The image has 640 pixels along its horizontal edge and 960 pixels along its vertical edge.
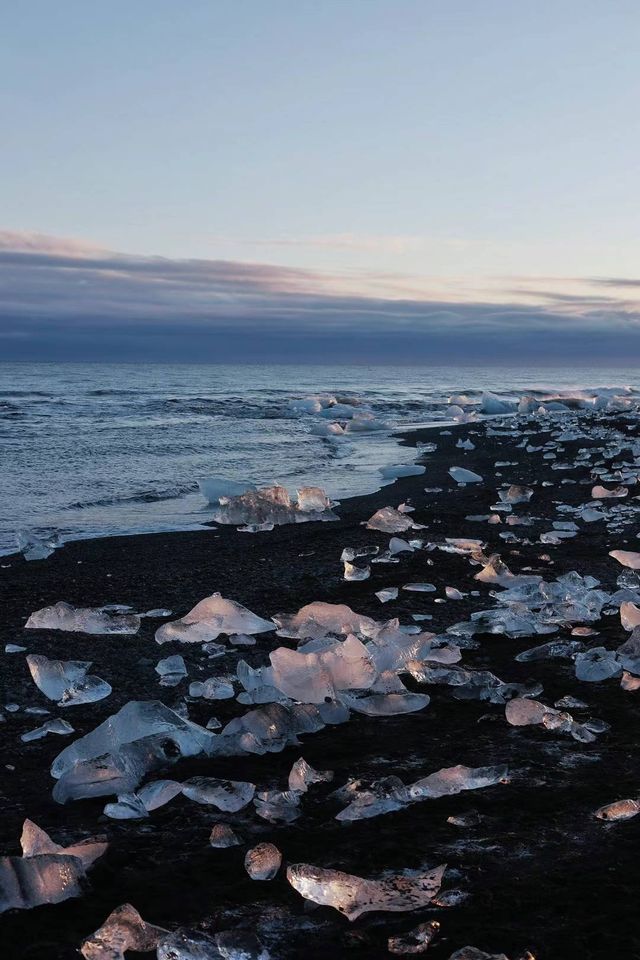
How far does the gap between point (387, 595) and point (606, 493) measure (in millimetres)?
3671

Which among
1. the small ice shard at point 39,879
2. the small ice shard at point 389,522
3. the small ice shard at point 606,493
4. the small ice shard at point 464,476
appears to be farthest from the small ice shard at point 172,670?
the small ice shard at point 464,476

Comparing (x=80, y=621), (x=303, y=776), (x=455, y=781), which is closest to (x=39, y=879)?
(x=303, y=776)

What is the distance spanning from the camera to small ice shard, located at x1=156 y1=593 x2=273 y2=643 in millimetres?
3252

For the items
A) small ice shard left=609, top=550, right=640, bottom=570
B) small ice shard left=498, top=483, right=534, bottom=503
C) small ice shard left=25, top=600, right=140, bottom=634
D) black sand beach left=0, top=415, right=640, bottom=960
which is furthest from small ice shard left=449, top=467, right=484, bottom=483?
small ice shard left=25, top=600, right=140, bottom=634

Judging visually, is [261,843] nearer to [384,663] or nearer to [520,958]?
[520,958]

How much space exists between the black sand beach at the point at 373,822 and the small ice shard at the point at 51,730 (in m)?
0.04

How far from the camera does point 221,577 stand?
14.6 ft

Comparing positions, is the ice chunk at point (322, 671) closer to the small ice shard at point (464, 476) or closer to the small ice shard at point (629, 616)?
the small ice shard at point (629, 616)

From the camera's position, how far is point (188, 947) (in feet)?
4.27

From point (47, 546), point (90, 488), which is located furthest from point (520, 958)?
point (90, 488)

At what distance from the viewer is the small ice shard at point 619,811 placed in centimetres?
172

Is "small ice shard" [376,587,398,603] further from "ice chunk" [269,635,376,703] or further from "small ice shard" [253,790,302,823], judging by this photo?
"small ice shard" [253,790,302,823]

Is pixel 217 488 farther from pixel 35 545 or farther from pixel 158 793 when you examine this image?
pixel 158 793

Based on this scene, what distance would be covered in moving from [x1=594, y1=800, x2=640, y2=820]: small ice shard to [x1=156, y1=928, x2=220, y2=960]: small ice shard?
2.67 ft
